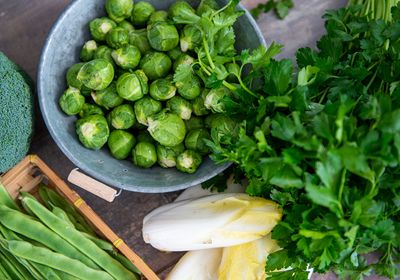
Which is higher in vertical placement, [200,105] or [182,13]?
[182,13]

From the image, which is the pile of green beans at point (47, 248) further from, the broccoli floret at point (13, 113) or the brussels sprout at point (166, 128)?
the brussels sprout at point (166, 128)

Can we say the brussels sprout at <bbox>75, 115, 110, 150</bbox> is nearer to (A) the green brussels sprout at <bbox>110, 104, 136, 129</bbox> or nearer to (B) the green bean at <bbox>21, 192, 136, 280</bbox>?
(A) the green brussels sprout at <bbox>110, 104, 136, 129</bbox>

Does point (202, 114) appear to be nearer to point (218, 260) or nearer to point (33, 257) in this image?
point (218, 260)

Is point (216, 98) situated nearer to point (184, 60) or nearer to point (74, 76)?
point (184, 60)

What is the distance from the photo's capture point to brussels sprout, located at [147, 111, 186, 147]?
3.59 ft

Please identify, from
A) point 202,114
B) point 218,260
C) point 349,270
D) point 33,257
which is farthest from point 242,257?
point 33,257

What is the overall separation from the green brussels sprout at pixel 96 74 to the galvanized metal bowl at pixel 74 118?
8 cm

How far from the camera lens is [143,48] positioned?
46.2 inches

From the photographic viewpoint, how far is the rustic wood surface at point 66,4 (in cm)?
132

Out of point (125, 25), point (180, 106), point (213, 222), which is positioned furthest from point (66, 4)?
point (213, 222)

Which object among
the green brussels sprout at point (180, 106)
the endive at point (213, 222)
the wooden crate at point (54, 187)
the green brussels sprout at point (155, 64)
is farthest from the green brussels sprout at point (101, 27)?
the endive at point (213, 222)

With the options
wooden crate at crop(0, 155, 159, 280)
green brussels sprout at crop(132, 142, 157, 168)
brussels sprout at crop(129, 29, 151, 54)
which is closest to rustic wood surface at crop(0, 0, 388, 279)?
wooden crate at crop(0, 155, 159, 280)

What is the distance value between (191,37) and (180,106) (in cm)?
15

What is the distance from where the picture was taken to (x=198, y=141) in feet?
3.70
